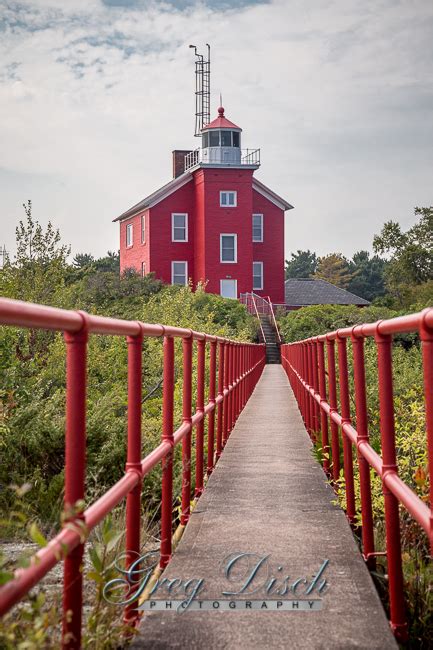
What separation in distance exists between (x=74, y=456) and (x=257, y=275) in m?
45.8

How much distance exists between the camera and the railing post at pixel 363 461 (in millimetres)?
4562

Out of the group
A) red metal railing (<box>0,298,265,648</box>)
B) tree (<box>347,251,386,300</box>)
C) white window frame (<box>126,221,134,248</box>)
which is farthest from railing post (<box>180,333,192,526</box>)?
tree (<box>347,251,386,300</box>)

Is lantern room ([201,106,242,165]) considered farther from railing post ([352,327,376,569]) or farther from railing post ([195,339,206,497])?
railing post ([352,327,376,569])

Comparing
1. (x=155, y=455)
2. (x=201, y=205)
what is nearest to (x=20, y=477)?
(x=155, y=455)

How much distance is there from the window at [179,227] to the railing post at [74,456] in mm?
44705

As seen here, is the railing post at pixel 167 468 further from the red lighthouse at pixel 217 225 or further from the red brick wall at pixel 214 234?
the red brick wall at pixel 214 234

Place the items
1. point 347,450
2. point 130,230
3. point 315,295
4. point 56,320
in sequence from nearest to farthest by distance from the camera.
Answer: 1. point 56,320
2. point 347,450
3. point 130,230
4. point 315,295

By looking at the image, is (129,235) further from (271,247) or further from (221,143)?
(271,247)

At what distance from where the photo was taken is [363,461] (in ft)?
15.0

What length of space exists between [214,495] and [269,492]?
1.42 ft

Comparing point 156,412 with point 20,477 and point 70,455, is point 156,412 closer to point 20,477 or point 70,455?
point 20,477

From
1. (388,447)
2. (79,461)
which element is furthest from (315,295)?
(79,461)

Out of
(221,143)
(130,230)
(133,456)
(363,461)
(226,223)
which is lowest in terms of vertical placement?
(363,461)

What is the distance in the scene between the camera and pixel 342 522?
549 centimetres
